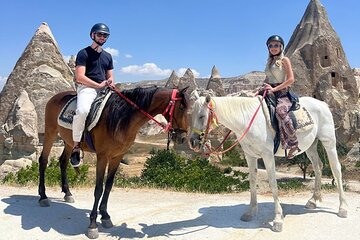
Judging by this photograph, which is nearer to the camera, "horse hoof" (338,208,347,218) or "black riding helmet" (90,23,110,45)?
"black riding helmet" (90,23,110,45)

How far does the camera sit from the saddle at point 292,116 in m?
5.45

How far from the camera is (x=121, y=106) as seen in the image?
5.19 meters

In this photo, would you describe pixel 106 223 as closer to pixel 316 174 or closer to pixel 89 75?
pixel 89 75

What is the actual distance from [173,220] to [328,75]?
29.1m

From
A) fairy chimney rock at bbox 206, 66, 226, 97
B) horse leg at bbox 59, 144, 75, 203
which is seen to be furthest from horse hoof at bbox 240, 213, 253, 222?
fairy chimney rock at bbox 206, 66, 226, 97

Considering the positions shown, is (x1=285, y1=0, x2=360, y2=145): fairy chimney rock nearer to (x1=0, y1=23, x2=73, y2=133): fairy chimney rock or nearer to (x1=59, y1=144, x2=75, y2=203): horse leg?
(x1=0, y1=23, x2=73, y2=133): fairy chimney rock

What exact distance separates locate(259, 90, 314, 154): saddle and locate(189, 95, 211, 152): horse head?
107 centimetres

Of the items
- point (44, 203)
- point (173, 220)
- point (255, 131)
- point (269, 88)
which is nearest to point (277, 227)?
point (255, 131)

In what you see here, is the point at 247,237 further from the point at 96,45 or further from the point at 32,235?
the point at 96,45

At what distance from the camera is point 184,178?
12.6 m

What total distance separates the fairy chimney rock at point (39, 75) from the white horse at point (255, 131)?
42.4 ft

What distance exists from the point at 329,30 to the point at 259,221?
31717 mm

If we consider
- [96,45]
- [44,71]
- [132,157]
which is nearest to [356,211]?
[96,45]

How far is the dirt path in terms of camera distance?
510 cm
